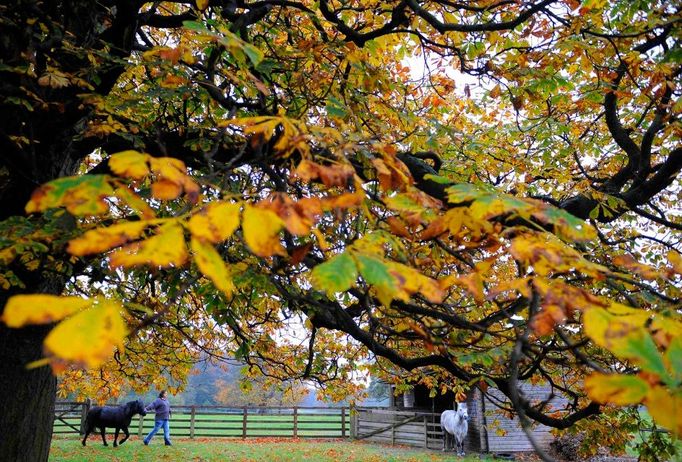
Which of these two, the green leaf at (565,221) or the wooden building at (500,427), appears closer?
the green leaf at (565,221)

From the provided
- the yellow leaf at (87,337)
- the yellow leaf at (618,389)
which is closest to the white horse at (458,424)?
the yellow leaf at (618,389)

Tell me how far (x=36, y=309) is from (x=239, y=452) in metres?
16.9

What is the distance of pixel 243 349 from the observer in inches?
174

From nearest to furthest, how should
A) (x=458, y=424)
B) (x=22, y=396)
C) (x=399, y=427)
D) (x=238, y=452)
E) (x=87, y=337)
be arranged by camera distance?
(x=87, y=337) < (x=22, y=396) < (x=238, y=452) < (x=458, y=424) < (x=399, y=427)

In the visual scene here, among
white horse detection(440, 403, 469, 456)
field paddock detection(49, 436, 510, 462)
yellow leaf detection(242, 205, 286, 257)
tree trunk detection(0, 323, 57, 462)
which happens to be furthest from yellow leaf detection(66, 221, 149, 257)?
white horse detection(440, 403, 469, 456)

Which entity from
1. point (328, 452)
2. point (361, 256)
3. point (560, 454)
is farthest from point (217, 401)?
point (361, 256)

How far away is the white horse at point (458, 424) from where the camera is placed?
635 inches

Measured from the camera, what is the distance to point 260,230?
3.55ft

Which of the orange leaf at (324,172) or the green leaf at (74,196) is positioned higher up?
the orange leaf at (324,172)

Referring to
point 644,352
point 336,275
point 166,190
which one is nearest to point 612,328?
point 644,352

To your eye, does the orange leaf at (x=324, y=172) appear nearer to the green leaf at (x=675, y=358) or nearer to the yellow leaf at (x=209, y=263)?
the yellow leaf at (x=209, y=263)

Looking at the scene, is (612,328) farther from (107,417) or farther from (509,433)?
(509,433)

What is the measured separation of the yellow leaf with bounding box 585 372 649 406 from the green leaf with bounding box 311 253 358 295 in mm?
579

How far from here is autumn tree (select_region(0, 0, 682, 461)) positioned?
1158mm
